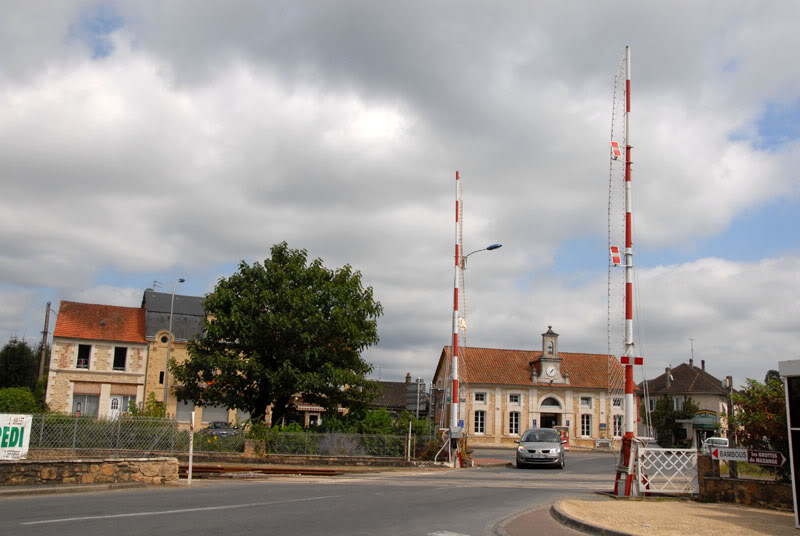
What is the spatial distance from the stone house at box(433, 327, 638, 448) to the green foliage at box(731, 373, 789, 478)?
44443mm

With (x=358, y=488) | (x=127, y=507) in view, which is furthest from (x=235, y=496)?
(x=358, y=488)

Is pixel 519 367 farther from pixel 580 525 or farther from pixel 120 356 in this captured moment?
pixel 580 525

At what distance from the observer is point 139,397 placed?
1965 inches

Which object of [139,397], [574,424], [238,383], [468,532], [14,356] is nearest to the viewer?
[468,532]

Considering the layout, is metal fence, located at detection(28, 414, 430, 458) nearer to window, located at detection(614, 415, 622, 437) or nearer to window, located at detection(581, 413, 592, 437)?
window, located at detection(581, 413, 592, 437)

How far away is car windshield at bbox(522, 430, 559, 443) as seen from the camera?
28422 mm

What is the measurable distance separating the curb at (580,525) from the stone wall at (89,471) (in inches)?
381

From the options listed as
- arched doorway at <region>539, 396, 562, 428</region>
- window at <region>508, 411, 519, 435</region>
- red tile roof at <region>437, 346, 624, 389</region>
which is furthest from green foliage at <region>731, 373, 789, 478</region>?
arched doorway at <region>539, 396, 562, 428</region>

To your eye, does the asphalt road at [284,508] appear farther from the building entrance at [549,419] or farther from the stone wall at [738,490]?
the building entrance at [549,419]

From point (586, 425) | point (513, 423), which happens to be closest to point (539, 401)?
point (513, 423)

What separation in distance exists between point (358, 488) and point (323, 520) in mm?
6574

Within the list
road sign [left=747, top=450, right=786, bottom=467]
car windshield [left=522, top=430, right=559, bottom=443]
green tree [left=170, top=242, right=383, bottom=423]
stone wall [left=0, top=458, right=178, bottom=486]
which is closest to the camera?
road sign [left=747, top=450, right=786, bottom=467]

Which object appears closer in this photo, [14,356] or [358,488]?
[358,488]

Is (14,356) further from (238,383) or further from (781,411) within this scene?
(781,411)
